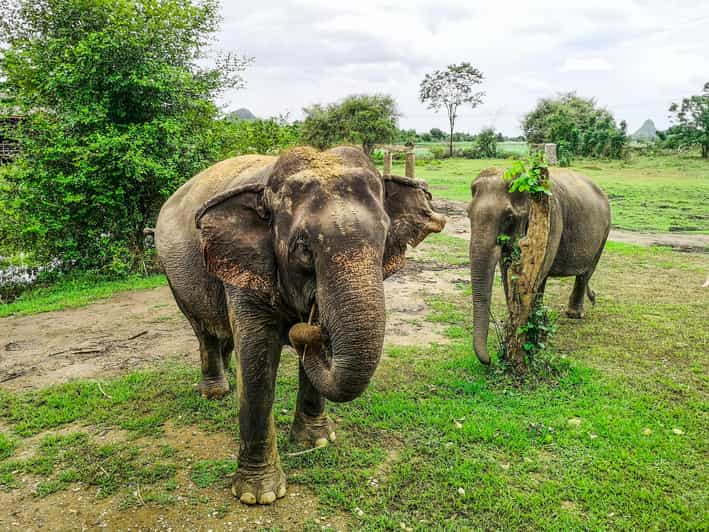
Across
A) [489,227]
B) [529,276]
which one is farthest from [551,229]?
A: [529,276]

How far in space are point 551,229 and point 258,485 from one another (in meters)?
4.86

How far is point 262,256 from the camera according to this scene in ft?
11.1

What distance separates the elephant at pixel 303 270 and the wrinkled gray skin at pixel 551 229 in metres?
2.57

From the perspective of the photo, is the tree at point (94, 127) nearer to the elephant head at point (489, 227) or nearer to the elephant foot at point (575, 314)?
the elephant head at point (489, 227)

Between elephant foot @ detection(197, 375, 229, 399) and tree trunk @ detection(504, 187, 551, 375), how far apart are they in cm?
306

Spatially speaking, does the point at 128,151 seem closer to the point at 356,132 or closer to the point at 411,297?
the point at 411,297

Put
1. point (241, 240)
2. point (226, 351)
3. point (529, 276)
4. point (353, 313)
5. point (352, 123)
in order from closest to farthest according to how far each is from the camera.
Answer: point (353, 313), point (241, 240), point (529, 276), point (226, 351), point (352, 123)

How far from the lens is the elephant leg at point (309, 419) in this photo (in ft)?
14.7

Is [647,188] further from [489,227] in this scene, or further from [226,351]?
[226,351]

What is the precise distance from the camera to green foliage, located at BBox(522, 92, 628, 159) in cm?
3572

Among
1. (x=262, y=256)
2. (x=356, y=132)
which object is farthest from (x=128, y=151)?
(x=356, y=132)

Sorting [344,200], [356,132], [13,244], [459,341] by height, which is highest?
[356,132]

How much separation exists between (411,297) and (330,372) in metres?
6.33

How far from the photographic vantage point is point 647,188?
77.7ft
